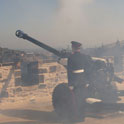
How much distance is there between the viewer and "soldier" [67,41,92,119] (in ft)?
19.0

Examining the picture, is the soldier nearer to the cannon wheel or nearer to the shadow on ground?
the cannon wheel

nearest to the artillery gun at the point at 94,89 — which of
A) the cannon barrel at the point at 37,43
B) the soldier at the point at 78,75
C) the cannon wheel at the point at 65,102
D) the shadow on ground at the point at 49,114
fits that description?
the cannon wheel at the point at 65,102

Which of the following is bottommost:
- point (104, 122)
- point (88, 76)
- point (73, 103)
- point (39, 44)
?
point (104, 122)

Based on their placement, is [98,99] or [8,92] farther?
[8,92]

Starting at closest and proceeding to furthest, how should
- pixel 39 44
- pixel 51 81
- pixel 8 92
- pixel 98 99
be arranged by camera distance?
pixel 98 99, pixel 39 44, pixel 8 92, pixel 51 81

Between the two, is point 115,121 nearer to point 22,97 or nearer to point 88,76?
point 88,76

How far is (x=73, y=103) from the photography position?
568 centimetres

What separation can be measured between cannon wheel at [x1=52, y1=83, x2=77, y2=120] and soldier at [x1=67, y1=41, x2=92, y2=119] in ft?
0.40

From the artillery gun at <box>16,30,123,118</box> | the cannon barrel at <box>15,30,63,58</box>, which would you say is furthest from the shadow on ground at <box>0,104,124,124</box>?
the cannon barrel at <box>15,30,63,58</box>

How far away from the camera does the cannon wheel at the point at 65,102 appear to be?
5.73 metres

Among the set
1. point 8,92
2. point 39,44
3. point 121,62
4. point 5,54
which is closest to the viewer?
point 39,44

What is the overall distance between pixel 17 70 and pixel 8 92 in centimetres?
92

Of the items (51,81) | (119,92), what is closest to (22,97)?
(51,81)

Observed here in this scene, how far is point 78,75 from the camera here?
5.82 metres
